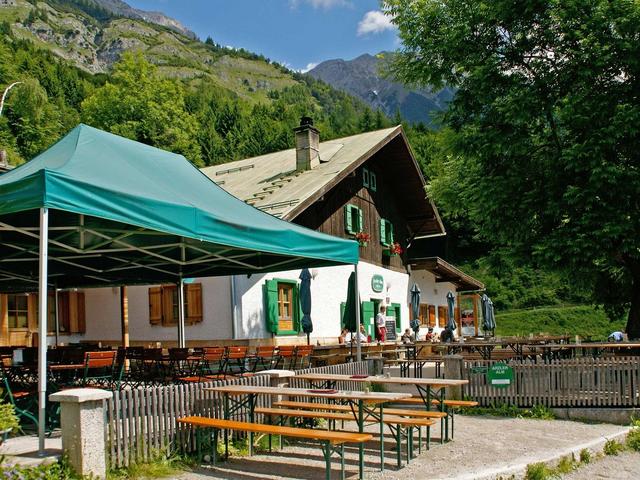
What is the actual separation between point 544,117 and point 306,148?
8.26 m

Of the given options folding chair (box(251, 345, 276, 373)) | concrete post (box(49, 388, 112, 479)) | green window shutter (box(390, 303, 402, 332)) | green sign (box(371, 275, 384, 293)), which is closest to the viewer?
concrete post (box(49, 388, 112, 479))

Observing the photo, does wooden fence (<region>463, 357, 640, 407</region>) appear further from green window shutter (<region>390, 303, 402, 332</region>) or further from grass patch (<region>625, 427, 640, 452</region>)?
green window shutter (<region>390, 303, 402, 332</region>)

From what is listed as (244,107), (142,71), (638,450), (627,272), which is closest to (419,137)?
(142,71)

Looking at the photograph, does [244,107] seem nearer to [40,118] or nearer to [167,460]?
[40,118]

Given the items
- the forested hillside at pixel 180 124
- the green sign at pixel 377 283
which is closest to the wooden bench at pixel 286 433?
the forested hillside at pixel 180 124

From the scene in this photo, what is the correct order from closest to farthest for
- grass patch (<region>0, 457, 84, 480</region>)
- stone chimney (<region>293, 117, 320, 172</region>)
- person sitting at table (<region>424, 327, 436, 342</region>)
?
grass patch (<region>0, 457, 84, 480</region>)
stone chimney (<region>293, 117, 320, 172</region>)
person sitting at table (<region>424, 327, 436, 342</region>)

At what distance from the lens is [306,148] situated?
20000 mm

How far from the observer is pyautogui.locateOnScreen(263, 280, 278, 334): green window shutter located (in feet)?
50.9

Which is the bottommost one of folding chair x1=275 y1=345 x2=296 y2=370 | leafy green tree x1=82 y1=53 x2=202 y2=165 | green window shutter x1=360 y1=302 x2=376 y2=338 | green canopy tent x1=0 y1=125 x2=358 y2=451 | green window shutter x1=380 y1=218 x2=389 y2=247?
folding chair x1=275 y1=345 x2=296 y2=370

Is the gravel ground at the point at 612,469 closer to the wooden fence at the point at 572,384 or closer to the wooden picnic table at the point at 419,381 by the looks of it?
the wooden picnic table at the point at 419,381

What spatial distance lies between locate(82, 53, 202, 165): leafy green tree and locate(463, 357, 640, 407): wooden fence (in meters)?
38.7

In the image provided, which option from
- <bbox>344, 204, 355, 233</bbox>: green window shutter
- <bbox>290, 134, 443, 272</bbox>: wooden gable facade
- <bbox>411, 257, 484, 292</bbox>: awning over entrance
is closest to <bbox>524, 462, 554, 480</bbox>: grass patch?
<bbox>290, 134, 443, 272</bbox>: wooden gable facade

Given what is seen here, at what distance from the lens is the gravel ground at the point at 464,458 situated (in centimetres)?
670

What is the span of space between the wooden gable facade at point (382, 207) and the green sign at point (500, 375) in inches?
291
